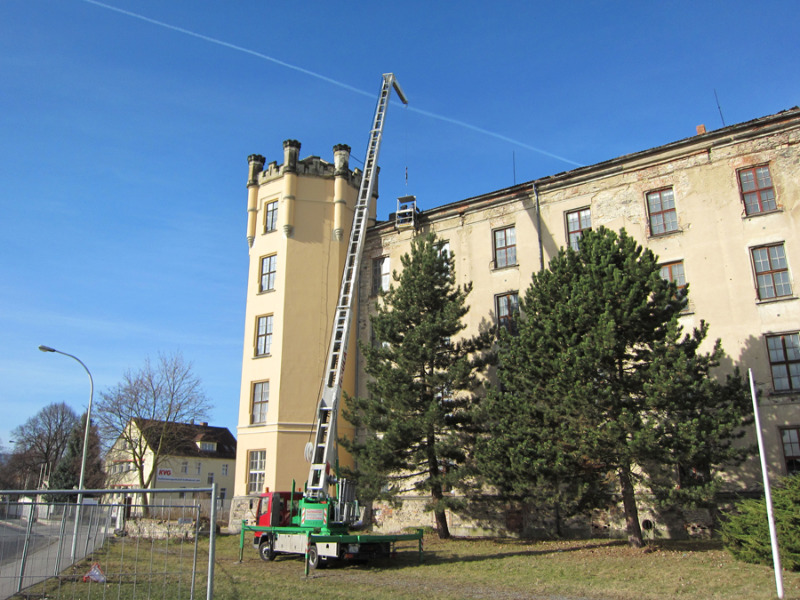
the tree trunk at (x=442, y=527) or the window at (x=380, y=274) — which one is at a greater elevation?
the window at (x=380, y=274)

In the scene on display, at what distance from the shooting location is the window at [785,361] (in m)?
20.9

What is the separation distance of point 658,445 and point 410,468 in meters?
9.60

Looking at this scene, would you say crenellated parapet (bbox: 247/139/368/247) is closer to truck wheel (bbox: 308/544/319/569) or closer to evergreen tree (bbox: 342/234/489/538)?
evergreen tree (bbox: 342/234/489/538)

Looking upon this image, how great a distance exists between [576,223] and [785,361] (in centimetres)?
959

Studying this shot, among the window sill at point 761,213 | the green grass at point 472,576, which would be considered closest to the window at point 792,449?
the green grass at point 472,576

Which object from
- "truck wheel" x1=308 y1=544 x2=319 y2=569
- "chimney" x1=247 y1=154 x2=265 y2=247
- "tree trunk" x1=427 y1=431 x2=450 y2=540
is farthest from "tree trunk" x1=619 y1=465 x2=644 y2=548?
"chimney" x1=247 y1=154 x2=265 y2=247

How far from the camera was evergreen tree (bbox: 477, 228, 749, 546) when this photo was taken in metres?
17.0

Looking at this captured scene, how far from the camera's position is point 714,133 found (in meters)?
23.9

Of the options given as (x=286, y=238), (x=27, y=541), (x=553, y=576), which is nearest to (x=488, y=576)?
(x=553, y=576)

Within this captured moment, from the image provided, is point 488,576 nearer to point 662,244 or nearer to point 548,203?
point 662,244

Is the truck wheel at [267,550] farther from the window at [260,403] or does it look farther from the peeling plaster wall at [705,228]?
the window at [260,403]

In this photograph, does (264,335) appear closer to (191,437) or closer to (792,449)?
(792,449)

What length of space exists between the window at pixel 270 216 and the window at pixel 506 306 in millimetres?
12315

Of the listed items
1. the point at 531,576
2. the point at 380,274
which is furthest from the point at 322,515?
the point at 380,274
